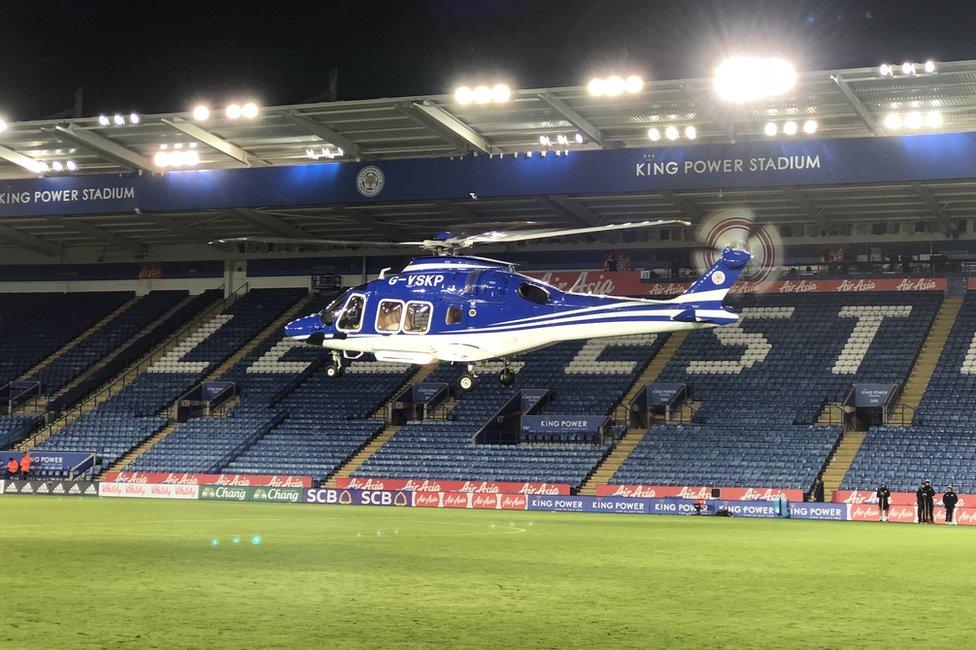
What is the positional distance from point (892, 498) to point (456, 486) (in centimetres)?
1490

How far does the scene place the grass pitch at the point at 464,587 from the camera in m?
11.2

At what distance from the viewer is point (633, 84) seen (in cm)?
3894

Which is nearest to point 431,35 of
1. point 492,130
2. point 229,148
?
point 492,130

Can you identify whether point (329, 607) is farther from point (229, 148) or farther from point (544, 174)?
point (229, 148)

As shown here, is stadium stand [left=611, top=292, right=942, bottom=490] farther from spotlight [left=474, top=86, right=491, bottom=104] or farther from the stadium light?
spotlight [left=474, top=86, right=491, bottom=104]

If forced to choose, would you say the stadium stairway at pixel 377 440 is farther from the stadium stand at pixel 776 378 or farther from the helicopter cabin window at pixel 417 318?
the helicopter cabin window at pixel 417 318

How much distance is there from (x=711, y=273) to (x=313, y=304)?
3352 cm

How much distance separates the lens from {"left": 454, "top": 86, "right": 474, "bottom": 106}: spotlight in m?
40.6

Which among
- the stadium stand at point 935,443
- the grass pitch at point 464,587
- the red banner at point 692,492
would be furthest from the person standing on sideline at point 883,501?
the grass pitch at point 464,587

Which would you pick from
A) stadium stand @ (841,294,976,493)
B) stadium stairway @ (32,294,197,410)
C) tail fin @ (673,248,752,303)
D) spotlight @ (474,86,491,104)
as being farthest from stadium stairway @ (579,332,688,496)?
stadium stairway @ (32,294,197,410)

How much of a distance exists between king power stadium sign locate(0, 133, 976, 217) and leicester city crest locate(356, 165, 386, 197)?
0.04 meters

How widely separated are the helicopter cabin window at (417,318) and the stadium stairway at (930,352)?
21279 millimetres

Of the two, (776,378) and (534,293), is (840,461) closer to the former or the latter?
(776,378)

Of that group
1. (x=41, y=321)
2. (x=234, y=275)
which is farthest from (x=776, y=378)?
(x=41, y=321)
